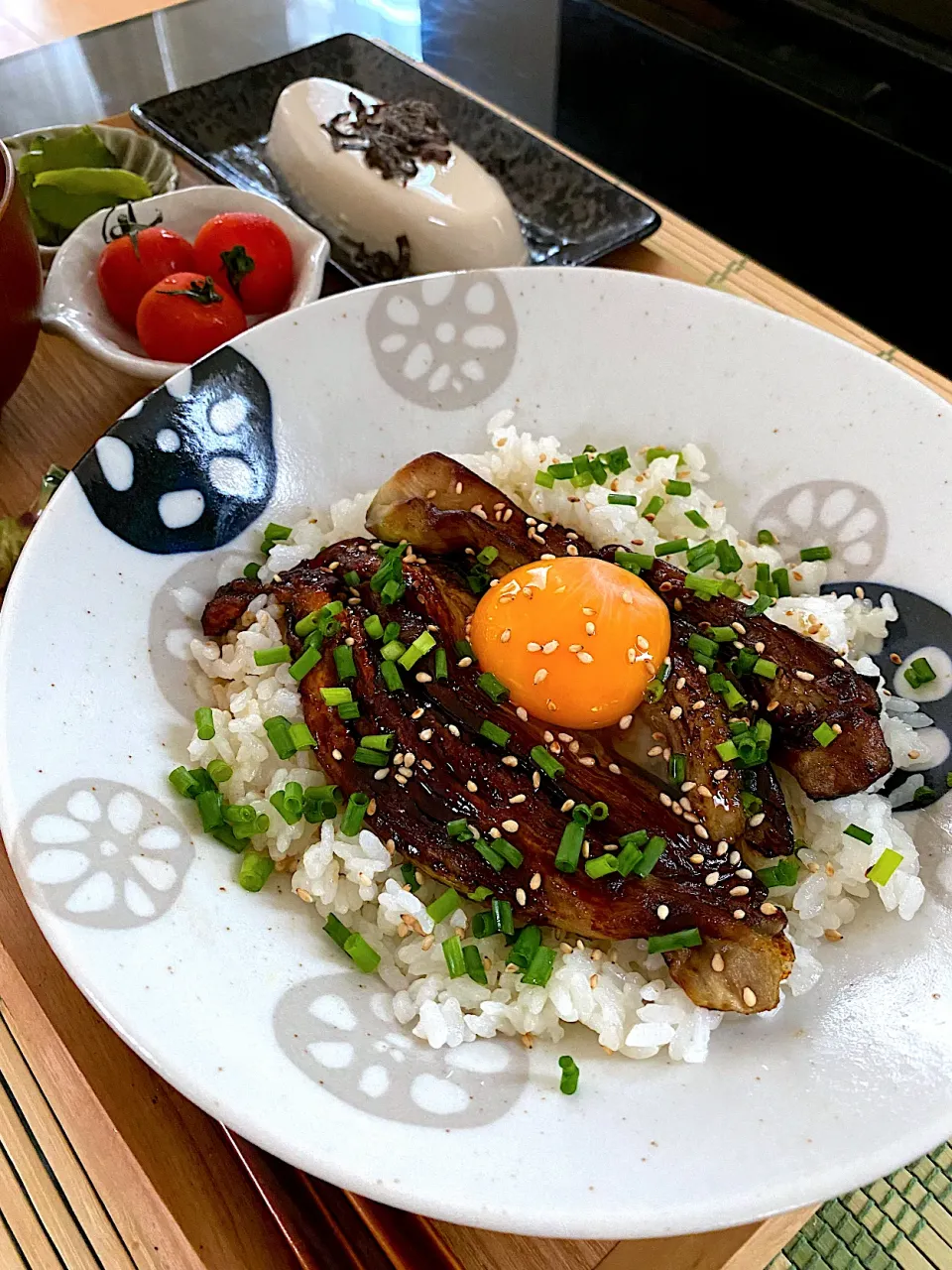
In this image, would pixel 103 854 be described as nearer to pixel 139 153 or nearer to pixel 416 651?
pixel 416 651

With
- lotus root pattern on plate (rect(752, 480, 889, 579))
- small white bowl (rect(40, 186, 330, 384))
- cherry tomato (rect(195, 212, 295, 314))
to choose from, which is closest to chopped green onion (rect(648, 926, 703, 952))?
lotus root pattern on plate (rect(752, 480, 889, 579))

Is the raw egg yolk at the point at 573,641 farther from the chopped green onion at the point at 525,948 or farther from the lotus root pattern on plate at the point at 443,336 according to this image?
the lotus root pattern on plate at the point at 443,336

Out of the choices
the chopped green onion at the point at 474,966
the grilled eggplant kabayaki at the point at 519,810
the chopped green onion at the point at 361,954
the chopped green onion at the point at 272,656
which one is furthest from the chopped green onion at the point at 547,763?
the chopped green onion at the point at 272,656

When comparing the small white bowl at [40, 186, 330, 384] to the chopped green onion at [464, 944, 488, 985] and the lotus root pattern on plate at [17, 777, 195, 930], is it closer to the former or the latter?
the lotus root pattern on plate at [17, 777, 195, 930]

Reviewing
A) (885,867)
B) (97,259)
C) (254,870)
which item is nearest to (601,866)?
(885,867)

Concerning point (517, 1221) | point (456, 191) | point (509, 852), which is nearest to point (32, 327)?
point (456, 191)
